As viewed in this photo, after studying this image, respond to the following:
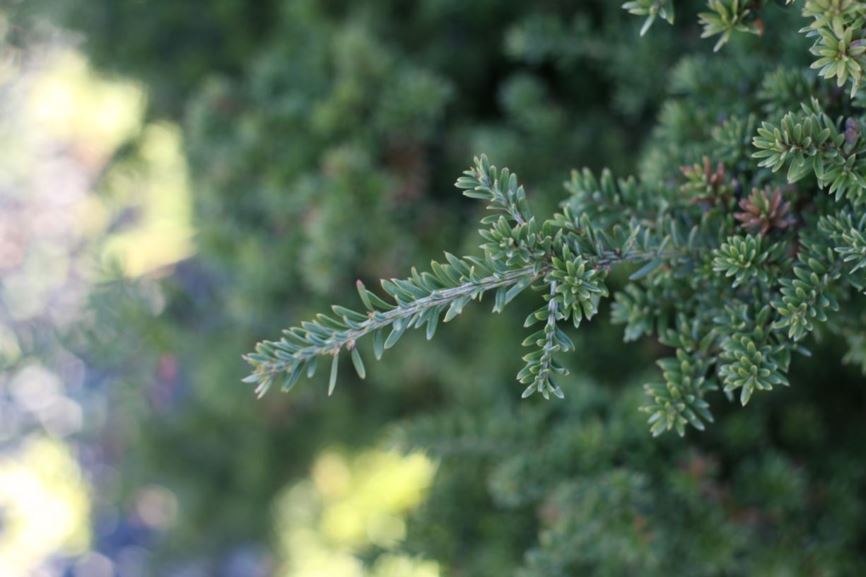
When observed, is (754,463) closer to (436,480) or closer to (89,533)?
(436,480)

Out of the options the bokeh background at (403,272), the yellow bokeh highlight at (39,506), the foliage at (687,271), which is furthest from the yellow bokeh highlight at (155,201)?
the foliage at (687,271)

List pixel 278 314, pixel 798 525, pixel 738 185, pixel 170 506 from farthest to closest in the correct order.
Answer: pixel 170 506
pixel 278 314
pixel 798 525
pixel 738 185

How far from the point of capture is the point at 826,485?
3.15 feet

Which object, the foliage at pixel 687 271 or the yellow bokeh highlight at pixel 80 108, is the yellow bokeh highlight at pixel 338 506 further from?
the foliage at pixel 687 271

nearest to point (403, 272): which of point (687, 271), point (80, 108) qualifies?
point (687, 271)

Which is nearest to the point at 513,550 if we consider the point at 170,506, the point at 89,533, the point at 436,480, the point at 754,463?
the point at 436,480

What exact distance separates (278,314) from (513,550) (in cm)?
53

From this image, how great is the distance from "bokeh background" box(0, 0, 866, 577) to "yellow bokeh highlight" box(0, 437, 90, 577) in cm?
4

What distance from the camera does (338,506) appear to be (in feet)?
6.85

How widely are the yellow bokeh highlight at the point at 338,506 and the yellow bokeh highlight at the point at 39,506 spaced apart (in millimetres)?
517

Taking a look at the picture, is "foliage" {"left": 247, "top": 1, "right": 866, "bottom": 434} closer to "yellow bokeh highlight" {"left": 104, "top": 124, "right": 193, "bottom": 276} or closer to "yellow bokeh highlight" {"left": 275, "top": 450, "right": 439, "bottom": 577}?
"yellow bokeh highlight" {"left": 104, "top": 124, "right": 193, "bottom": 276}

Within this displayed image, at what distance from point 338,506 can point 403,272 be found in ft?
3.62

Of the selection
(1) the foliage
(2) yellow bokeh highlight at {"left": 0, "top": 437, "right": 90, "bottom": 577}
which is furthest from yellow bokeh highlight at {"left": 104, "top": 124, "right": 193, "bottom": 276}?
(1) the foliage

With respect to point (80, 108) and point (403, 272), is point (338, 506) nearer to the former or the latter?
point (403, 272)
